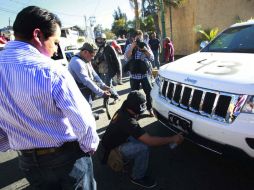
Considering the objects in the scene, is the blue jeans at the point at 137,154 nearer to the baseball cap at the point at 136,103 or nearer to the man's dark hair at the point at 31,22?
the baseball cap at the point at 136,103

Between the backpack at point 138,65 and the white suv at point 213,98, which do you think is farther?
the backpack at point 138,65

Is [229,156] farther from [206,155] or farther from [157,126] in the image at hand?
[157,126]

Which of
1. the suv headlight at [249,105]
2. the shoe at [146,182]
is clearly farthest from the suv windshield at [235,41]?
the shoe at [146,182]

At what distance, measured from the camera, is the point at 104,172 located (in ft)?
11.5

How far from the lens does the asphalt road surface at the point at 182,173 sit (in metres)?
2.99

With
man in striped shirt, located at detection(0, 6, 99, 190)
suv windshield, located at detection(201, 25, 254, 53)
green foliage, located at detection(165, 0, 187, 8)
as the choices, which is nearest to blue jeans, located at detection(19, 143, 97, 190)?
man in striped shirt, located at detection(0, 6, 99, 190)

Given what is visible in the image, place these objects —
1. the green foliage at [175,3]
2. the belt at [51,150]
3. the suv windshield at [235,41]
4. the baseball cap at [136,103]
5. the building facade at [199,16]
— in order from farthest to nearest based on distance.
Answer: the green foliage at [175,3], the building facade at [199,16], the suv windshield at [235,41], the baseball cap at [136,103], the belt at [51,150]

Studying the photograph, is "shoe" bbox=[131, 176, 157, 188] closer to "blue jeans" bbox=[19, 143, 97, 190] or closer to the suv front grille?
the suv front grille

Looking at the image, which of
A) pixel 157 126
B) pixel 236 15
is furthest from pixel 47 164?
pixel 236 15

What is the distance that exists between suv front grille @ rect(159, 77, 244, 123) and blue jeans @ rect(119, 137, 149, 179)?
0.71m

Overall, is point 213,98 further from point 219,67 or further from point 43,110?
point 43,110

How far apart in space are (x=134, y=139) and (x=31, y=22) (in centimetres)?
203

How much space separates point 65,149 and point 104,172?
1908 mm

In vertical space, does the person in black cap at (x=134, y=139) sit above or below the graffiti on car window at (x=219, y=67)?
below
